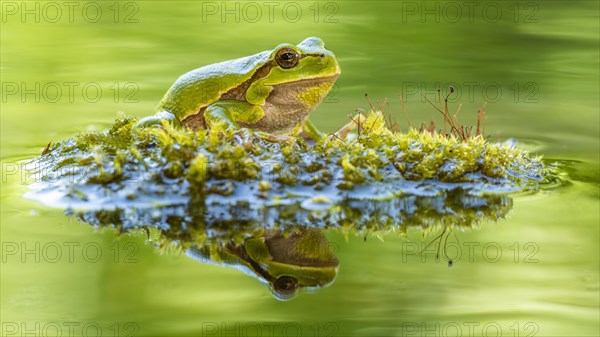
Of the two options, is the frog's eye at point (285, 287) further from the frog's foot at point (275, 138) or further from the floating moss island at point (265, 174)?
the frog's foot at point (275, 138)

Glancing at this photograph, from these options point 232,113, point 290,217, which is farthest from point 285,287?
point 232,113

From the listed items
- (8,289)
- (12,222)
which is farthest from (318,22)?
(8,289)

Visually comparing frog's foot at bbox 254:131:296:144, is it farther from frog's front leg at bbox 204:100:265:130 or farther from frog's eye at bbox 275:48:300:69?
frog's eye at bbox 275:48:300:69

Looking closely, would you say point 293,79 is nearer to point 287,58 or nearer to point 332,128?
point 287,58

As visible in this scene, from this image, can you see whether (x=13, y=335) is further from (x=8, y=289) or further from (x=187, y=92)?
(x=187, y=92)

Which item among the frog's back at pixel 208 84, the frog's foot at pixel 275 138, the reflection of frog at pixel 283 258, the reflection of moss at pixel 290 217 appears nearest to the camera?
the reflection of frog at pixel 283 258

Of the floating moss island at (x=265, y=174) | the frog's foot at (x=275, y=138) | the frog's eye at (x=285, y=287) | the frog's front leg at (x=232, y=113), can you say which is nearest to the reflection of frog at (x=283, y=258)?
the frog's eye at (x=285, y=287)
